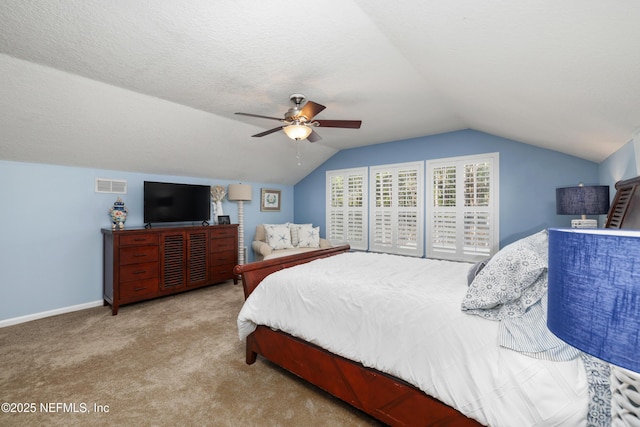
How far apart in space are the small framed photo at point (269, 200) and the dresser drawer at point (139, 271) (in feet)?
8.04

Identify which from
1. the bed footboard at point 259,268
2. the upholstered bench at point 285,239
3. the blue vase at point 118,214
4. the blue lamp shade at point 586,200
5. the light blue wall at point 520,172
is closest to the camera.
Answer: the bed footboard at point 259,268

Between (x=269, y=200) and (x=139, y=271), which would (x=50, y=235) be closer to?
(x=139, y=271)

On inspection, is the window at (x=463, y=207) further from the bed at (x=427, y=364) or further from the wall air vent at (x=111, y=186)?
the wall air vent at (x=111, y=186)

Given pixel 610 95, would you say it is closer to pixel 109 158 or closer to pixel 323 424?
pixel 323 424

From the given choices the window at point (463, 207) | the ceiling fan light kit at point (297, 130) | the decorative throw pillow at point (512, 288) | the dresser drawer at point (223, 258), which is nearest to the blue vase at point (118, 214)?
the dresser drawer at point (223, 258)

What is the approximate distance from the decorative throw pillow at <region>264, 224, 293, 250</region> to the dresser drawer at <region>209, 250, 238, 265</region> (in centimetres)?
67

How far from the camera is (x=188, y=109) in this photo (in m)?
3.32

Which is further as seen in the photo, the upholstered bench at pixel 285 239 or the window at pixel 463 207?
the upholstered bench at pixel 285 239

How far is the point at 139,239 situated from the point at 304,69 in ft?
10.0

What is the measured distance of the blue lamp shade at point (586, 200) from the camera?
2.47 metres

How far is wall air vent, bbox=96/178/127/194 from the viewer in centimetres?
375

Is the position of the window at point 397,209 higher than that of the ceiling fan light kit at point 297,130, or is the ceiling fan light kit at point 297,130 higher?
the ceiling fan light kit at point 297,130

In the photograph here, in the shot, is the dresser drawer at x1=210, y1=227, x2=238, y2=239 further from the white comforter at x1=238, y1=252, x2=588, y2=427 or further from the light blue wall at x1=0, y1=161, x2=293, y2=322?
the white comforter at x1=238, y1=252, x2=588, y2=427

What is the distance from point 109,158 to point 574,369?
15.7 feet
